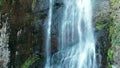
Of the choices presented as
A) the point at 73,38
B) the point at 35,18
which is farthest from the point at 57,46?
the point at 35,18

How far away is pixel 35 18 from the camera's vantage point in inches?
354

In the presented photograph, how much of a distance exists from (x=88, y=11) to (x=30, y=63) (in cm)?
213

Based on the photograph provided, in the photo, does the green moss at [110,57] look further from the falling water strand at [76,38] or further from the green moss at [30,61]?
the green moss at [30,61]

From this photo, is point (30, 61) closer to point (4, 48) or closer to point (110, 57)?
point (4, 48)

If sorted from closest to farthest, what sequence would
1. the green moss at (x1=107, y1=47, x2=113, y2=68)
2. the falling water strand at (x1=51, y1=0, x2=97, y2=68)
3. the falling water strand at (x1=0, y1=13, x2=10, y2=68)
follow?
the green moss at (x1=107, y1=47, x2=113, y2=68) < the falling water strand at (x1=51, y1=0, x2=97, y2=68) < the falling water strand at (x1=0, y1=13, x2=10, y2=68)

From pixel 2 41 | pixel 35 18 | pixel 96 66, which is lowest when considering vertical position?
pixel 96 66

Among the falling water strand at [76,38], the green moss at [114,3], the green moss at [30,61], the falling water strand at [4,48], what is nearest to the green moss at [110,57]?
the falling water strand at [76,38]

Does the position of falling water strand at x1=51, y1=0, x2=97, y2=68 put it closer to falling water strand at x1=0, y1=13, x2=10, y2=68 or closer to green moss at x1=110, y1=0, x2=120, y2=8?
green moss at x1=110, y1=0, x2=120, y2=8

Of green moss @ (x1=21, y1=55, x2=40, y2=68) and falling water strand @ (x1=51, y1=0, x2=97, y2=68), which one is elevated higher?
falling water strand @ (x1=51, y1=0, x2=97, y2=68)

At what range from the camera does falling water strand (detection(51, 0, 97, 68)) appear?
8297 millimetres

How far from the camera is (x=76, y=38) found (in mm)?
8562

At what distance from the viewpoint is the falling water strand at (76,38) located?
27.2 feet

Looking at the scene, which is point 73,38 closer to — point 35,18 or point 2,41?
point 35,18

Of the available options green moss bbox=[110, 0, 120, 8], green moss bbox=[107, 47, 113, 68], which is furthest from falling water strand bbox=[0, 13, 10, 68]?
green moss bbox=[110, 0, 120, 8]
